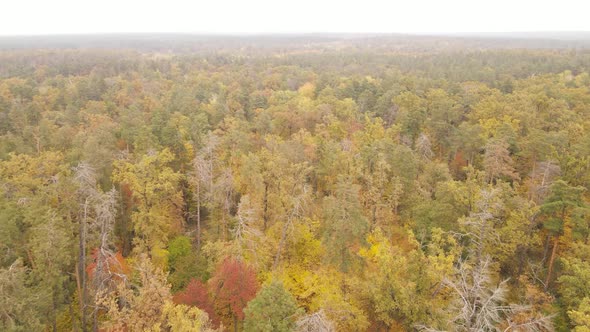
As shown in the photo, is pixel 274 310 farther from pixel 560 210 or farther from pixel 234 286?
pixel 560 210

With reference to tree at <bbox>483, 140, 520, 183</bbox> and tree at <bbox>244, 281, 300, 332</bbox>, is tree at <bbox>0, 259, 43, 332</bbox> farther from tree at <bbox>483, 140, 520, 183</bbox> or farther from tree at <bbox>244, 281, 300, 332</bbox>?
tree at <bbox>483, 140, 520, 183</bbox>

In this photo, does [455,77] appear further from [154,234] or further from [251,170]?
[154,234]

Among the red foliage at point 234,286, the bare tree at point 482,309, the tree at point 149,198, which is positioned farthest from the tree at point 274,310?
the tree at point 149,198

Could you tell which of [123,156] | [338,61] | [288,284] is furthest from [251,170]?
[338,61]

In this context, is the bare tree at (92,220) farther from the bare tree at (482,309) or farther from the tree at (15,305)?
the bare tree at (482,309)

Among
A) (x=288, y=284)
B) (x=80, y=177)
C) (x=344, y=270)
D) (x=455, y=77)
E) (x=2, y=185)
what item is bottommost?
(x=288, y=284)

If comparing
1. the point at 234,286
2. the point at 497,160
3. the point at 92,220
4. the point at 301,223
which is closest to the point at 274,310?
the point at 234,286
